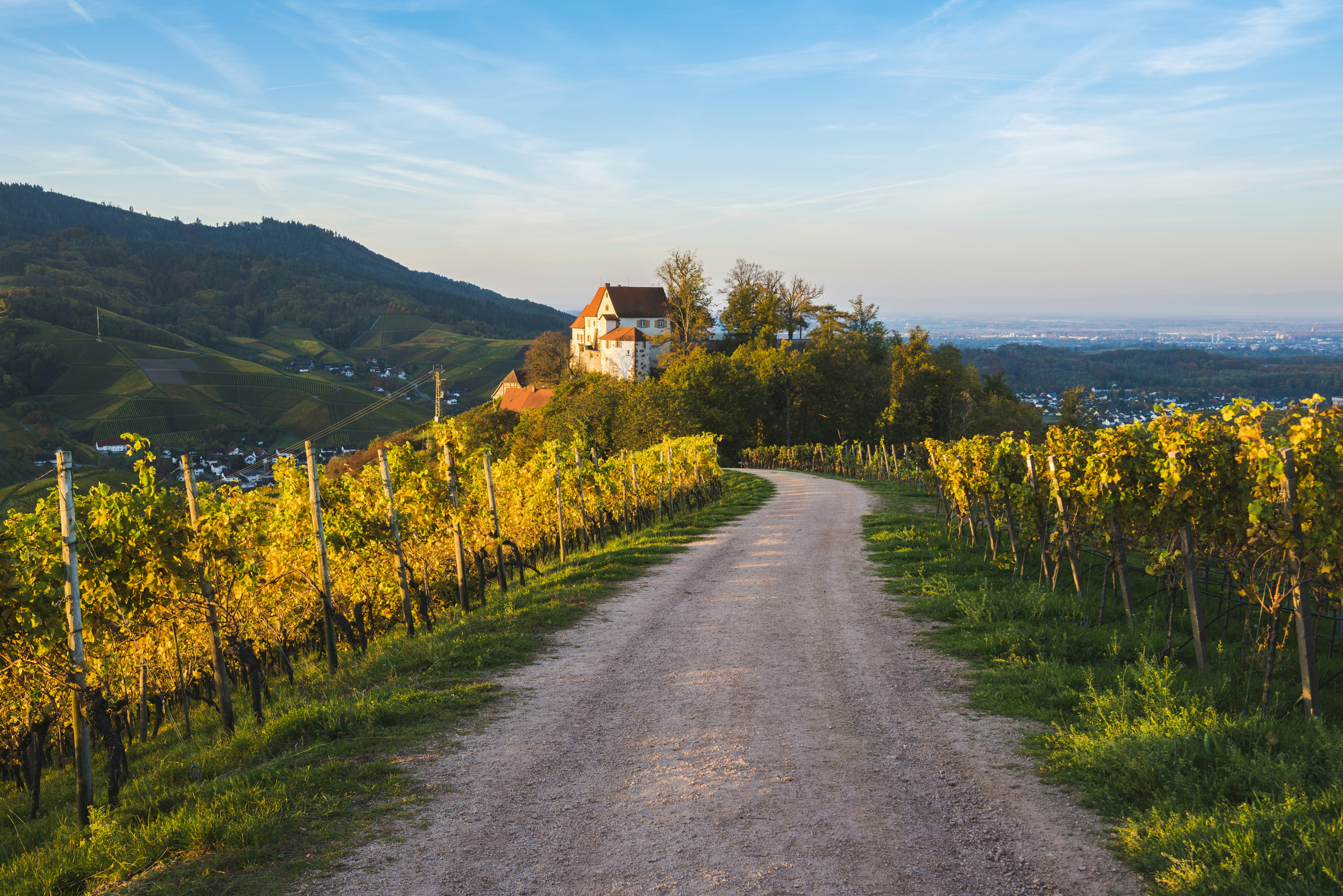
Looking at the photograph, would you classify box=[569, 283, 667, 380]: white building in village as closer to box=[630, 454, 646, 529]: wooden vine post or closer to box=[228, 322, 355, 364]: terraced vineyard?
box=[630, 454, 646, 529]: wooden vine post

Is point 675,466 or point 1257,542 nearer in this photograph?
point 1257,542

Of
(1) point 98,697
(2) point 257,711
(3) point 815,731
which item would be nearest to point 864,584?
(3) point 815,731

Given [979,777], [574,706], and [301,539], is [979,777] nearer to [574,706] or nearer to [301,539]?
[574,706]

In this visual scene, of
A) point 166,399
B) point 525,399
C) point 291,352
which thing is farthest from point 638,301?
point 291,352

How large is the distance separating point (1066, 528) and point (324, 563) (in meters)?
11.0

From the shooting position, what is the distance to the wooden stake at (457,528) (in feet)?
41.8

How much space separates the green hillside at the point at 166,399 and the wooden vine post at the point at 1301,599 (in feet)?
382

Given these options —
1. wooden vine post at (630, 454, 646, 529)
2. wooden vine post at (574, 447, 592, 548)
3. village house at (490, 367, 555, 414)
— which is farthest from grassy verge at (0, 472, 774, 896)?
village house at (490, 367, 555, 414)

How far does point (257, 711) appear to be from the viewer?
27.4 feet

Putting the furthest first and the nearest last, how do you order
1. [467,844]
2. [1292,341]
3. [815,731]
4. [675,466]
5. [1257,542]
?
[1292,341]
[675,466]
[1257,542]
[815,731]
[467,844]

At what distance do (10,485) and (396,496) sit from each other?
86851 millimetres

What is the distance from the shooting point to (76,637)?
20.4 ft

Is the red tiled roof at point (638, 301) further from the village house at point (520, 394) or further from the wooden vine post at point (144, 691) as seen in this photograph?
the wooden vine post at point (144, 691)

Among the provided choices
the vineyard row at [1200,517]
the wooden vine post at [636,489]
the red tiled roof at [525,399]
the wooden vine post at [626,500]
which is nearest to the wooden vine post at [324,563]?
the vineyard row at [1200,517]
